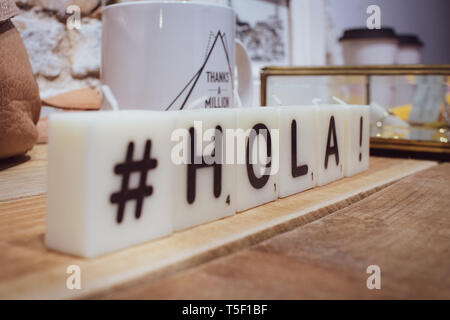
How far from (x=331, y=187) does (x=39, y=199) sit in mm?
320

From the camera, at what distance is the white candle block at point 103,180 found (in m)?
0.30

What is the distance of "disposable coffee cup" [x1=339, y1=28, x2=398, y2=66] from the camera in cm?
179

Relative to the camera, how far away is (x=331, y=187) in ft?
1.81

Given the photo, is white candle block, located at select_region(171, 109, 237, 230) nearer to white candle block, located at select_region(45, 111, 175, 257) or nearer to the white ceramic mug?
white candle block, located at select_region(45, 111, 175, 257)

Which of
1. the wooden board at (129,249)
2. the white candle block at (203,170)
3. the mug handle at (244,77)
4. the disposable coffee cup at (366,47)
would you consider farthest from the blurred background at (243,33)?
the white candle block at (203,170)

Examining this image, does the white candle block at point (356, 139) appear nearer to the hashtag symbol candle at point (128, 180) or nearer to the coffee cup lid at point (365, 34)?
the hashtag symbol candle at point (128, 180)

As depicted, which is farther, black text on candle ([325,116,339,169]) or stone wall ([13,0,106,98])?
stone wall ([13,0,106,98])

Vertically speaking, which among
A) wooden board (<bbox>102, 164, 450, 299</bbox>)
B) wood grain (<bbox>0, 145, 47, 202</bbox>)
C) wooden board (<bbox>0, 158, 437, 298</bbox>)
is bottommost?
wooden board (<bbox>102, 164, 450, 299</bbox>)

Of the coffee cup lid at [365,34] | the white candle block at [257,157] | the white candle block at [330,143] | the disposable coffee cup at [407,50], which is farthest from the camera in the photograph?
the disposable coffee cup at [407,50]

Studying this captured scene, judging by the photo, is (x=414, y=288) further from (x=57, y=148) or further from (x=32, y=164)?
(x=32, y=164)

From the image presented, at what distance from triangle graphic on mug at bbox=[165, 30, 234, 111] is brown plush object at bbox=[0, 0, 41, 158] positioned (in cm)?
22

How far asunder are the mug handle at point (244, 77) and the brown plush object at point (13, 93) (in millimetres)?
300

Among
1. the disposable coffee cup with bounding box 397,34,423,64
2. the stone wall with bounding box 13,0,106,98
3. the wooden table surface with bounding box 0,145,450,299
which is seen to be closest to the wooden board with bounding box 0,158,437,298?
the wooden table surface with bounding box 0,145,450,299

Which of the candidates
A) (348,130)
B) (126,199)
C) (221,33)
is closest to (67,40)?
(221,33)
